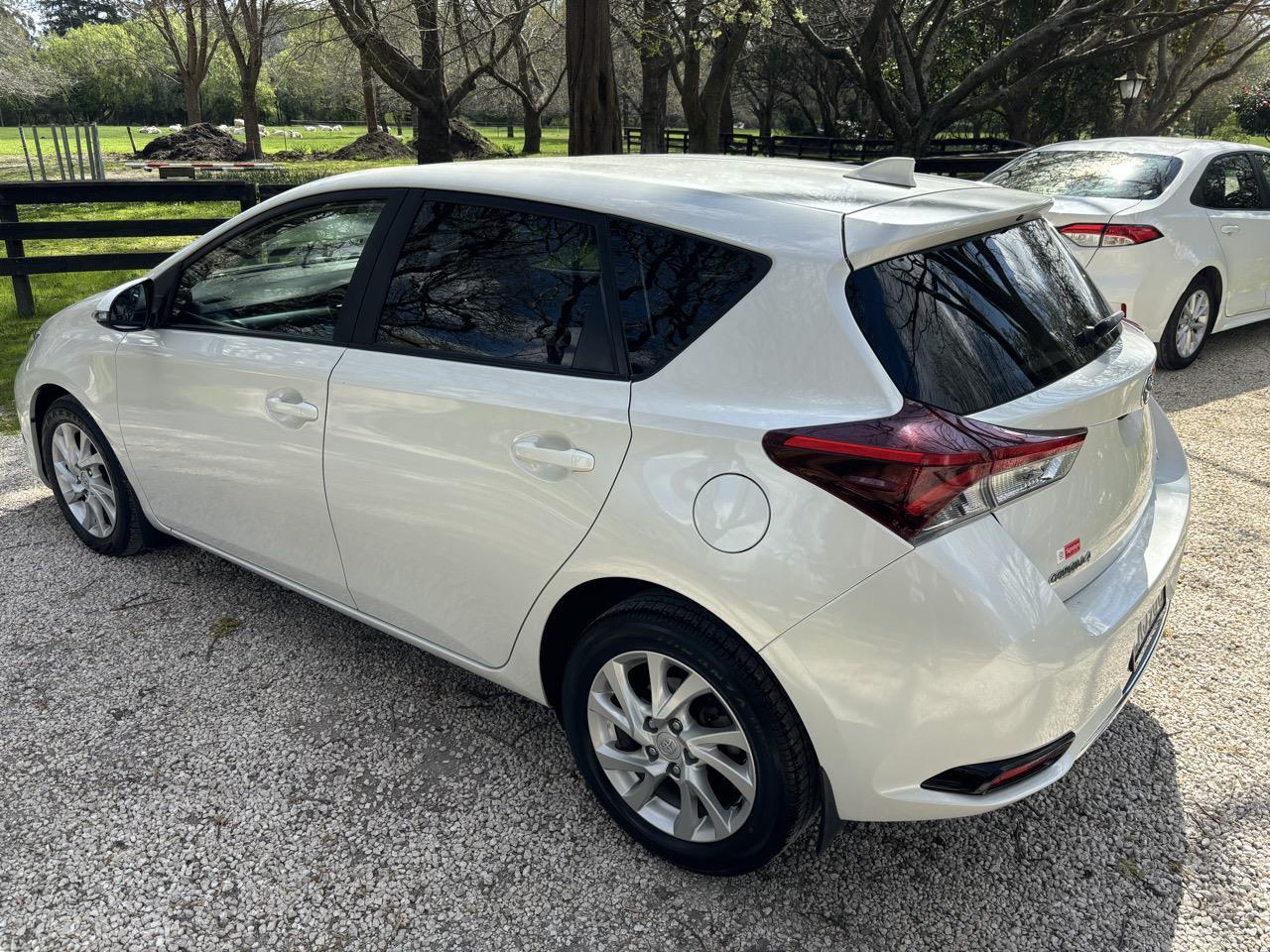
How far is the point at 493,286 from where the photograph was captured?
274 centimetres

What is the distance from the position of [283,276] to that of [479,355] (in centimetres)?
113

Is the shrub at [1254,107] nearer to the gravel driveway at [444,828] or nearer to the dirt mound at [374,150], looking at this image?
the dirt mound at [374,150]

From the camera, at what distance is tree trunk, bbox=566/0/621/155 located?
947 centimetres

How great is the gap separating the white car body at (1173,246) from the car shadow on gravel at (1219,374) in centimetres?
33

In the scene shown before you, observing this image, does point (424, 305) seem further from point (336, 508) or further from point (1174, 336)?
point (1174, 336)

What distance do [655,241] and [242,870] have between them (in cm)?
193

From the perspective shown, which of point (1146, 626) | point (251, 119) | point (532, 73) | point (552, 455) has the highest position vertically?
point (532, 73)

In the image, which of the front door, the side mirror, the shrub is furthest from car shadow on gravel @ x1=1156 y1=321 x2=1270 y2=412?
the shrub

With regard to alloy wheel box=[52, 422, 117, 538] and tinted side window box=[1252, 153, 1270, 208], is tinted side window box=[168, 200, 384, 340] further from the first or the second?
tinted side window box=[1252, 153, 1270, 208]

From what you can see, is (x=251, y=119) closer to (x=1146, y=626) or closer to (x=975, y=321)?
(x=975, y=321)

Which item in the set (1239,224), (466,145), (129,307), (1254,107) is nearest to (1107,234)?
(1239,224)

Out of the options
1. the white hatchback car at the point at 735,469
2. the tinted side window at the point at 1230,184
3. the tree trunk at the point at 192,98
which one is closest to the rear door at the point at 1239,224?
the tinted side window at the point at 1230,184

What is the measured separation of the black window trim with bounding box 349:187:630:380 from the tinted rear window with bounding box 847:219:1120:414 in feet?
2.02

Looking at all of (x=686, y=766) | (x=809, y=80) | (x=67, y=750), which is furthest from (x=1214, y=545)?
(x=809, y=80)
